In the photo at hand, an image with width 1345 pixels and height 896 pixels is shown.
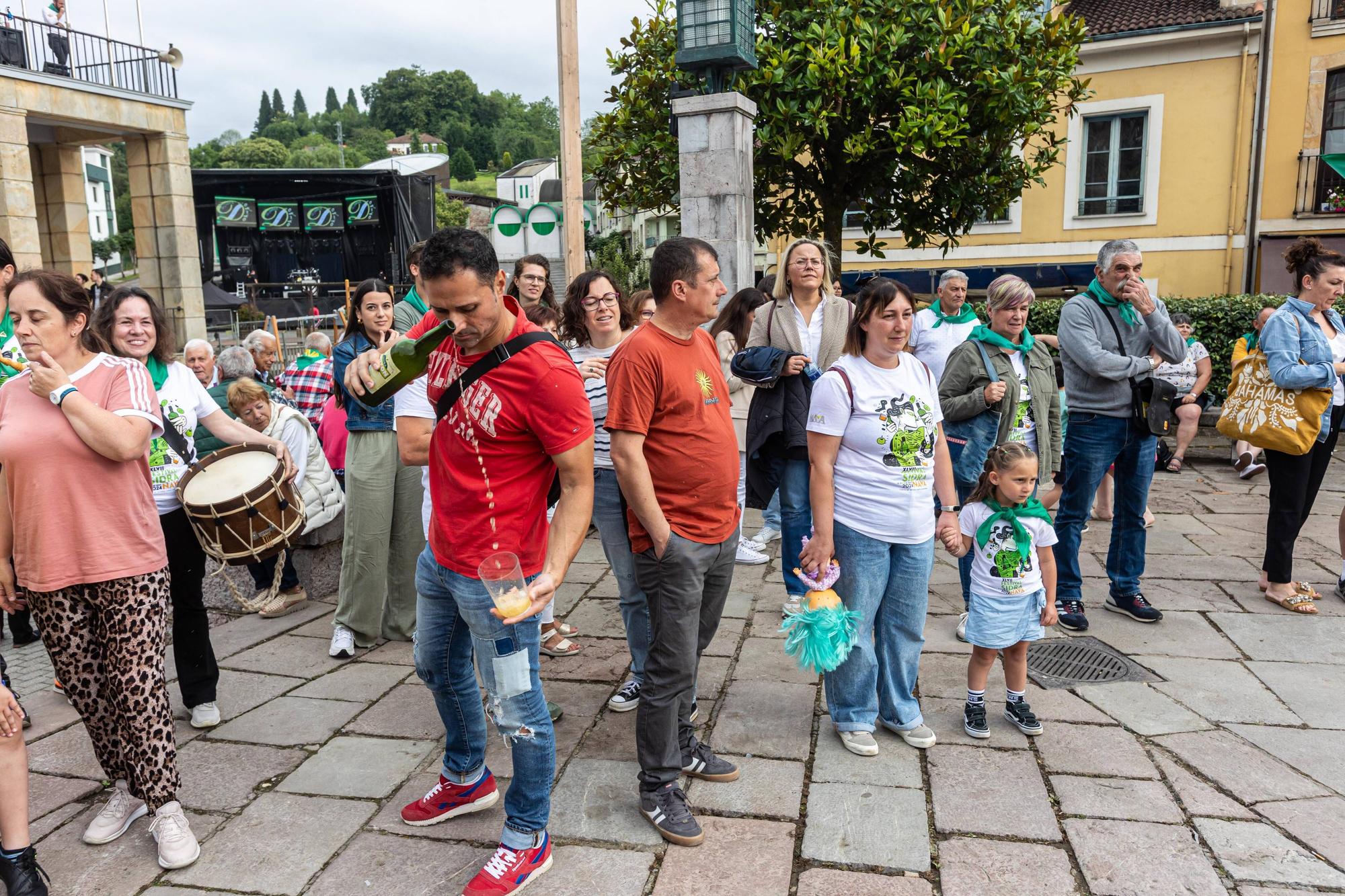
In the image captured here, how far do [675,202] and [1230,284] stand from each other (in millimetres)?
11969

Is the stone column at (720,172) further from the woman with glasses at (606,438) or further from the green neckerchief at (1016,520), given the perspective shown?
the green neckerchief at (1016,520)

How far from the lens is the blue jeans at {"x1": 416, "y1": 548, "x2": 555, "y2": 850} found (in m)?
2.61

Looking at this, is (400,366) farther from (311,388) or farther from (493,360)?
(311,388)

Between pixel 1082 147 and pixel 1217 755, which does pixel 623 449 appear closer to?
pixel 1217 755

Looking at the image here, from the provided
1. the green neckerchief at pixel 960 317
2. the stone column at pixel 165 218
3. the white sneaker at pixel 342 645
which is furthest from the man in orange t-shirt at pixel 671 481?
the stone column at pixel 165 218

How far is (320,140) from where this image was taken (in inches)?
3861

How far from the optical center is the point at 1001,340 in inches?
180

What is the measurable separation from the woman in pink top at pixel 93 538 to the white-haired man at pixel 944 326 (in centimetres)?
443

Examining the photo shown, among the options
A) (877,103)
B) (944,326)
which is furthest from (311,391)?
(877,103)

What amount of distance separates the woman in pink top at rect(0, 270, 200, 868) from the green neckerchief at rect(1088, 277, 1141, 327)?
14.4 ft

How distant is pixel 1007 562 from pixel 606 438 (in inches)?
67.5

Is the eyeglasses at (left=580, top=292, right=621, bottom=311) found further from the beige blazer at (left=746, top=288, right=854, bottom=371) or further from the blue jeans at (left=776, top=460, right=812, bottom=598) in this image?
the blue jeans at (left=776, top=460, right=812, bottom=598)

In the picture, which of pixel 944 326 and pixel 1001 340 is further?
pixel 944 326

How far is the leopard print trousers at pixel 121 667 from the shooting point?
291cm
